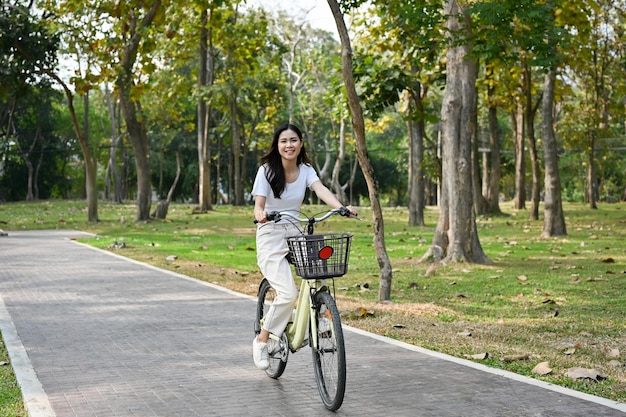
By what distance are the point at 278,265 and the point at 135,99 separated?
70.4 feet

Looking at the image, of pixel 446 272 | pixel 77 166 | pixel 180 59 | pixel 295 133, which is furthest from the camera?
pixel 77 166

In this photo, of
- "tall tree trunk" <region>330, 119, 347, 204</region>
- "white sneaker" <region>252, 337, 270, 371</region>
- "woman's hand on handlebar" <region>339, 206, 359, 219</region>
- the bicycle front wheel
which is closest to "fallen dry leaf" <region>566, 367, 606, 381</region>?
the bicycle front wheel

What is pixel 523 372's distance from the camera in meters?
7.50

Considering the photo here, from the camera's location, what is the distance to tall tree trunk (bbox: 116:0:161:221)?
86.6 feet

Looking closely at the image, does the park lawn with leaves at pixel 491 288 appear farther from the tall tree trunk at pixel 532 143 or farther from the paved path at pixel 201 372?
the tall tree trunk at pixel 532 143

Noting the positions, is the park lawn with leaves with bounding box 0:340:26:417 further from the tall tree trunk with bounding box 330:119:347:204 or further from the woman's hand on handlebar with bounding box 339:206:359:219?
the tall tree trunk with bounding box 330:119:347:204

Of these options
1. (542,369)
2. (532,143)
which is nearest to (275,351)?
(542,369)

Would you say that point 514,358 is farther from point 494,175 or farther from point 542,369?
point 494,175

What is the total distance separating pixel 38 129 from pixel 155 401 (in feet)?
201

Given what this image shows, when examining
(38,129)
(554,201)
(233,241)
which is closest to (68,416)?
(233,241)

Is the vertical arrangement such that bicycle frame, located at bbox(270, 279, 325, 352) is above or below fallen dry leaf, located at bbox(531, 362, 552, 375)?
above

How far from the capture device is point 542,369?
7.46 metres

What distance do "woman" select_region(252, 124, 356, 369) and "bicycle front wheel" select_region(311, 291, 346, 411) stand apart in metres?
0.45

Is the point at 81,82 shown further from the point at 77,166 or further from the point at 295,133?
the point at 77,166
